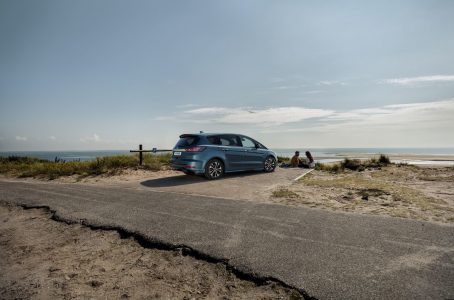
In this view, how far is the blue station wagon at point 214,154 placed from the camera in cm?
1003

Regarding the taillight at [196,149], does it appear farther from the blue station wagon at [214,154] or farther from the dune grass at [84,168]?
the dune grass at [84,168]

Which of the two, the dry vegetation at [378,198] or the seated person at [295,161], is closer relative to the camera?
the dry vegetation at [378,198]

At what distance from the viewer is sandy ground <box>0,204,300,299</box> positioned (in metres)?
2.74

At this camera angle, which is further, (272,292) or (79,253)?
(79,253)

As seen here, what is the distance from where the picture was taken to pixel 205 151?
10.1m

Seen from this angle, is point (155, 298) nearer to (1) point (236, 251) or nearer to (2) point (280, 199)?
(1) point (236, 251)

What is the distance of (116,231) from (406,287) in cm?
422

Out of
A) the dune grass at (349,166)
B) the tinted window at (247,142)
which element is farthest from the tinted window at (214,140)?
the dune grass at (349,166)

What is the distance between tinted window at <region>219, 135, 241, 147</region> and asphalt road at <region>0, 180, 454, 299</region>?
4366 mm

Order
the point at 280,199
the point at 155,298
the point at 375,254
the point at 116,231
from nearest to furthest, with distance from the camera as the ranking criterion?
the point at 155,298 → the point at 375,254 → the point at 116,231 → the point at 280,199

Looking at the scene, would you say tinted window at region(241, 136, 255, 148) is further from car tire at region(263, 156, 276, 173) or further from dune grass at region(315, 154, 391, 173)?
dune grass at region(315, 154, 391, 173)

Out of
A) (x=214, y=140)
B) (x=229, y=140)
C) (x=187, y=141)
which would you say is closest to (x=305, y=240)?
(x=214, y=140)

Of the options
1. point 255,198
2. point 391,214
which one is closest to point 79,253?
point 255,198

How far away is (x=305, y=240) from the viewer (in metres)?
3.97
